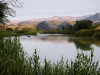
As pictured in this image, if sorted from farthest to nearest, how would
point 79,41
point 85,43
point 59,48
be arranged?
1. point 79,41
2. point 85,43
3. point 59,48

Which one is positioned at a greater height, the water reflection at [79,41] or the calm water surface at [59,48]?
the calm water surface at [59,48]

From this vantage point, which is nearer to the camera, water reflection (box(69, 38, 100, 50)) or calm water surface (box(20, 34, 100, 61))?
calm water surface (box(20, 34, 100, 61))

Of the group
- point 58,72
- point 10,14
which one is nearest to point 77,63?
point 58,72

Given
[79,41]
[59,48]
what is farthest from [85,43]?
[59,48]

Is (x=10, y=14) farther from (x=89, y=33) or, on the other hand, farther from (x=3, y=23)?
(x=89, y=33)

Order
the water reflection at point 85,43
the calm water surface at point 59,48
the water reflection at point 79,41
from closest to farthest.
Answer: the calm water surface at point 59,48
the water reflection at point 85,43
the water reflection at point 79,41

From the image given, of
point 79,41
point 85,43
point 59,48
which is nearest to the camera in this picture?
point 59,48

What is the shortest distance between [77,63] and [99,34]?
154 ft

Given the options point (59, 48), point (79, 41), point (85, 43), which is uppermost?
point (59, 48)

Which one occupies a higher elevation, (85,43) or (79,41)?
(85,43)

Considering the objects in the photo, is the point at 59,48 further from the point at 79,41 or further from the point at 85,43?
the point at 79,41

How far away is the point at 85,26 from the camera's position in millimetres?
83312

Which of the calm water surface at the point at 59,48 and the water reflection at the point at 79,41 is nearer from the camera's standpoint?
the calm water surface at the point at 59,48

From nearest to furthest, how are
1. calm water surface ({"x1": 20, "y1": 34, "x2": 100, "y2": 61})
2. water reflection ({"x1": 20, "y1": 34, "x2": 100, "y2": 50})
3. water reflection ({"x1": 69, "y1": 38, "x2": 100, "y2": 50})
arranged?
calm water surface ({"x1": 20, "y1": 34, "x2": 100, "y2": 61}) → water reflection ({"x1": 69, "y1": 38, "x2": 100, "y2": 50}) → water reflection ({"x1": 20, "y1": 34, "x2": 100, "y2": 50})
